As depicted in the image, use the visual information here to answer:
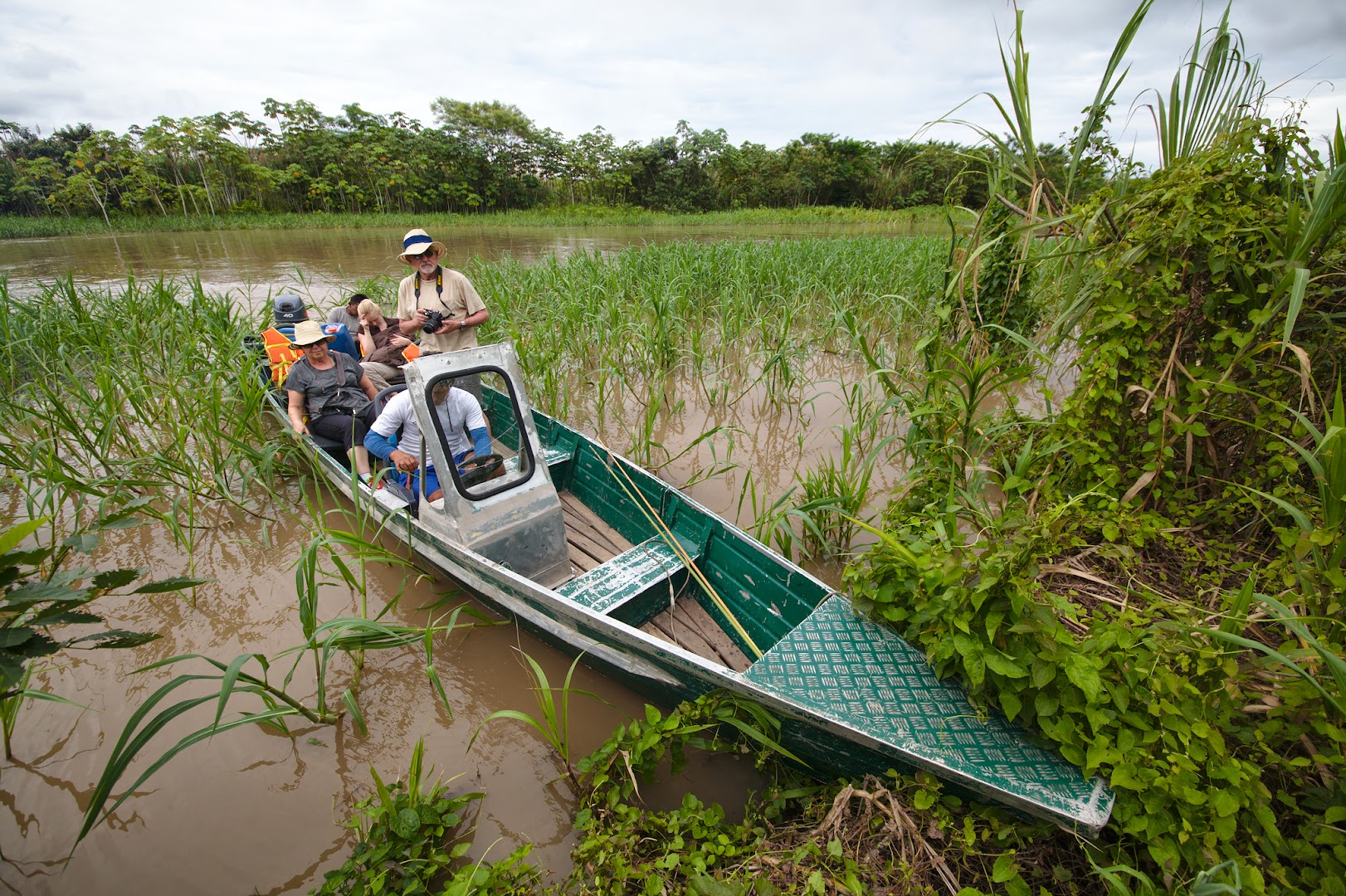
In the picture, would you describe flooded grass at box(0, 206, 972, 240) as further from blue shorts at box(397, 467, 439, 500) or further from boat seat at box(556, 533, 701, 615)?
blue shorts at box(397, 467, 439, 500)

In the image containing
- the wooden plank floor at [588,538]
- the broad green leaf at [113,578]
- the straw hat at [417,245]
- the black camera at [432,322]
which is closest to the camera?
the broad green leaf at [113,578]

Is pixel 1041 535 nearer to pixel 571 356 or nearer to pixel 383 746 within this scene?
pixel 383 746

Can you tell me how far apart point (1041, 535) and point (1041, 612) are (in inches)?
9.7

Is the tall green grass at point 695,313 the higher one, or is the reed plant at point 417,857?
the tall green grass at point 695,313

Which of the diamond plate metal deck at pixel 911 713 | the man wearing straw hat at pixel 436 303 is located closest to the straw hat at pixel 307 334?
the man wearing straw hat at pixel 436 303

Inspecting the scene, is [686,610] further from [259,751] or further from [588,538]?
[259,751]

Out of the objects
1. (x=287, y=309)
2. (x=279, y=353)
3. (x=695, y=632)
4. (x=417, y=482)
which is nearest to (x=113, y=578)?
(x=417, y=482)

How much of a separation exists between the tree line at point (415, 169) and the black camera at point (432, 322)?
24406mm

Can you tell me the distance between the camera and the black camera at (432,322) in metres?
4.32

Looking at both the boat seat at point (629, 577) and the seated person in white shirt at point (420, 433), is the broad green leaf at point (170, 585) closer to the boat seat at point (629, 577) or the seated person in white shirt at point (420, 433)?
the boat seat at point (629, 577)

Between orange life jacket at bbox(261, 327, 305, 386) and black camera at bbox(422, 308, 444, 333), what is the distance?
4.28 feet

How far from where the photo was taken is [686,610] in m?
3.04

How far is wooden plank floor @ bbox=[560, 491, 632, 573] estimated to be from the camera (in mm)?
3520

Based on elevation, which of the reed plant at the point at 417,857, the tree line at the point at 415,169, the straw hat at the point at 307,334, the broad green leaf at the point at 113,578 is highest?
the tree line at the point at 415,169
